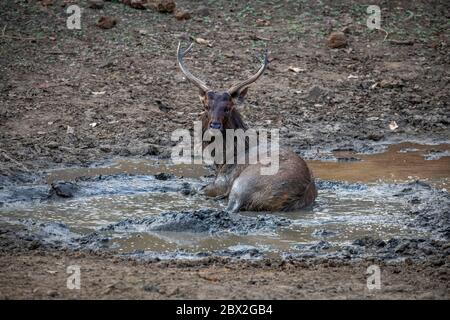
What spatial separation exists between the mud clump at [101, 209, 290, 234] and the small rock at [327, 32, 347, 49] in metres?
6.71

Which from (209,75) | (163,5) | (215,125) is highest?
(163,5)

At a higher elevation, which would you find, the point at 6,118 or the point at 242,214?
the point at 6,118

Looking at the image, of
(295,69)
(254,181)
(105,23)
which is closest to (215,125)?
(254,181)

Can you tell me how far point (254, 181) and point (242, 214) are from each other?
1.33ft

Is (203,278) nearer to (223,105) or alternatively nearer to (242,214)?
(242,214)

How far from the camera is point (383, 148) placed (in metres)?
12.1

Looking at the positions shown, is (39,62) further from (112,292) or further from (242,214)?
(112,292)

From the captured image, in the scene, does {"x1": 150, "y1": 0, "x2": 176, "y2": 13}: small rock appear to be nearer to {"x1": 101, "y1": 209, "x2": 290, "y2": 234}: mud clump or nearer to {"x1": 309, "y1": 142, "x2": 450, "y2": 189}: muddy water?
{"x1": 309, "y1": 142, "x2": 450, "y2": 189}: muddy water

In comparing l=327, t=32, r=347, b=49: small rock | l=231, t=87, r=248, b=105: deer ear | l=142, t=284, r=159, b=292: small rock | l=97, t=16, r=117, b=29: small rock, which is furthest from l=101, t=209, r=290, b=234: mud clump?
l=327, t=32, r=347, b=49: small rock

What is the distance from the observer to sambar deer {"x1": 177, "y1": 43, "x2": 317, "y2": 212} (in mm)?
9398

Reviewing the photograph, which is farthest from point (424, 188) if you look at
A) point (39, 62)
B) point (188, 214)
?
point (39, 62)

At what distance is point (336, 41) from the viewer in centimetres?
1499

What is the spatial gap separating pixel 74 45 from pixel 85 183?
4.61 m

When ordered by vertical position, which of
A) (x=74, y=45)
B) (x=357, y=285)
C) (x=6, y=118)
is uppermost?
(x=74, y=45)
